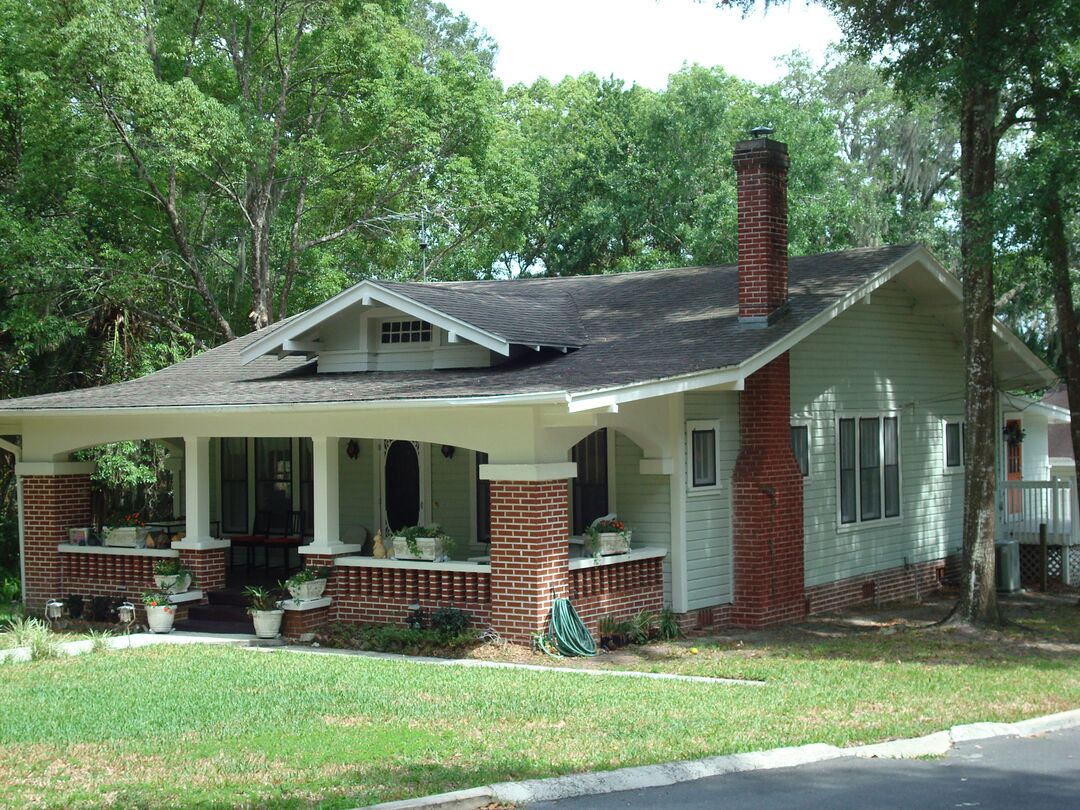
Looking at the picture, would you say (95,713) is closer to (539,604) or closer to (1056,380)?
(539,604)

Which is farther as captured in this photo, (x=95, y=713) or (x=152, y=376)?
(x=152, y=376)

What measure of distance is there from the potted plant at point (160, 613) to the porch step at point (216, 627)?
23cm

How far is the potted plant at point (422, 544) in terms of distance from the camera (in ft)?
47.8

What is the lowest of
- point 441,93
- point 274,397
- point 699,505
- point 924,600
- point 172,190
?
point 924,600

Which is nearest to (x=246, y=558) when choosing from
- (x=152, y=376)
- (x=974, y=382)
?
(x=152, y=376)

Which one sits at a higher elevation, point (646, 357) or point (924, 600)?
point (646, 357)

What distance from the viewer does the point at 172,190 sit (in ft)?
88.0

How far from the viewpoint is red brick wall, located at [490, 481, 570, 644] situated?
13336 millimetres

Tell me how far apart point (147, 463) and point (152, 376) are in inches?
188

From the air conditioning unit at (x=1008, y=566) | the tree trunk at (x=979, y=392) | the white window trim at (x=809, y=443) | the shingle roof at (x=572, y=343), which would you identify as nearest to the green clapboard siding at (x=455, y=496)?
the shingle roof at (x=572, y=343)

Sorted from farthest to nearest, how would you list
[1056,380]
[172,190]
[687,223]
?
[687,223]
[172,190]
[1056,380]

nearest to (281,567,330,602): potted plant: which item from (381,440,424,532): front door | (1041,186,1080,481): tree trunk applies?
(381,440,424,532): front door

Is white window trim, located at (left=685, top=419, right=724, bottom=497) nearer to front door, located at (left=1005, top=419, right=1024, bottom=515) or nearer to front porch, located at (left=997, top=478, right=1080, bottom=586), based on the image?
front porch, located at (left=997, top=478, right=1080, bottom=586)

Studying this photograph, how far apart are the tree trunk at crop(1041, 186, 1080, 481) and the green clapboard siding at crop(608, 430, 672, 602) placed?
533 centimetres
